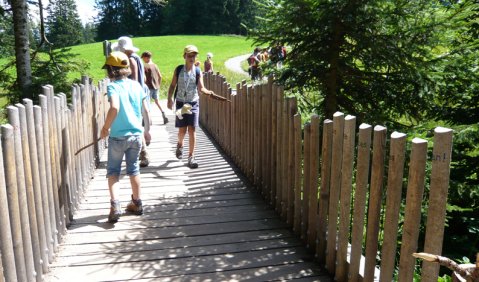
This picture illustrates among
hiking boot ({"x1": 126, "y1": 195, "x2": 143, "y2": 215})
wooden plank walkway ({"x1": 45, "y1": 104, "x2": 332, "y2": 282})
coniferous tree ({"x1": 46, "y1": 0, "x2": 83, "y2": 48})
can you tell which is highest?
coniferous tree ({"x1": 46, "y1": 0, "x2": 83, "y2": 48})

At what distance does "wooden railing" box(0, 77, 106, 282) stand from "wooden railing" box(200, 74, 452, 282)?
212 cm

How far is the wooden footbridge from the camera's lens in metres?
2.87

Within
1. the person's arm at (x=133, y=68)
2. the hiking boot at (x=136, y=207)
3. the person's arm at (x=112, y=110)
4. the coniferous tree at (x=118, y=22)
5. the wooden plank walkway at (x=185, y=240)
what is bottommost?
the wooden plank walkway at (x=185, y=240)

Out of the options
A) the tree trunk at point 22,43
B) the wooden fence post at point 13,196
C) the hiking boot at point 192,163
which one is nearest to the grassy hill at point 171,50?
the tree trunk at point 22,43

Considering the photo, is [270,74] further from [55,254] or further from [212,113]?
[212,113]

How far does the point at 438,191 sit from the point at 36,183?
9.22 ft

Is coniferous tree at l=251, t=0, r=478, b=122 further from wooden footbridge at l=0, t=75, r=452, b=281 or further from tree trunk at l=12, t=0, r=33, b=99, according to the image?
tree trunk at l=12, t=0, r=33, b=99

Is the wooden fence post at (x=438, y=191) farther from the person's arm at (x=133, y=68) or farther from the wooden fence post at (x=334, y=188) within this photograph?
the person's arm at (x=133, y=68)

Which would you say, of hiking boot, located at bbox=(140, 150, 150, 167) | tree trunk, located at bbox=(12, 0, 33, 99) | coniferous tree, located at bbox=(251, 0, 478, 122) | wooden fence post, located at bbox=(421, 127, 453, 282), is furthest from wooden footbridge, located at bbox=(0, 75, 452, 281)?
tree trunk, located at bbox=(12, 0, 33, 99)

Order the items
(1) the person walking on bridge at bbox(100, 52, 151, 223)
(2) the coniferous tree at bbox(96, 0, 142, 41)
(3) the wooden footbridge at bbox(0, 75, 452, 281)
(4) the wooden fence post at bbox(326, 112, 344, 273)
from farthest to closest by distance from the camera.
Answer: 1. (2) the coniferous tree at bbox(96, 0, 142, 41)
2. (1) the person walking on bridge at bbox(100, 52, 151, 223)
3. (4) the wooden fence post at bbox(326, 112, 344, 273)
4. (3) the wooden footbridge at bbox(0, 75, 452, 281)

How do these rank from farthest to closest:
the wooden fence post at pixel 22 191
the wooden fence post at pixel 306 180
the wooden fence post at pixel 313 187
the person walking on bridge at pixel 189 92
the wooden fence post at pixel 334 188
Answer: the person walking on bridge at pixel 189 92
the wooden fence post at pixel 306 180
the wooden fence post at pixel 313 187
the wooden fence post at pixel 334 188
the wooden fence post at pixel 22 191

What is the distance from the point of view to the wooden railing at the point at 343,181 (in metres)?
2.59

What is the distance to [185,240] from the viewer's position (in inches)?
169

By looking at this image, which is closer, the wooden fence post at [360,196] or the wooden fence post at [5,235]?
the wooden fence post at [5,235]
